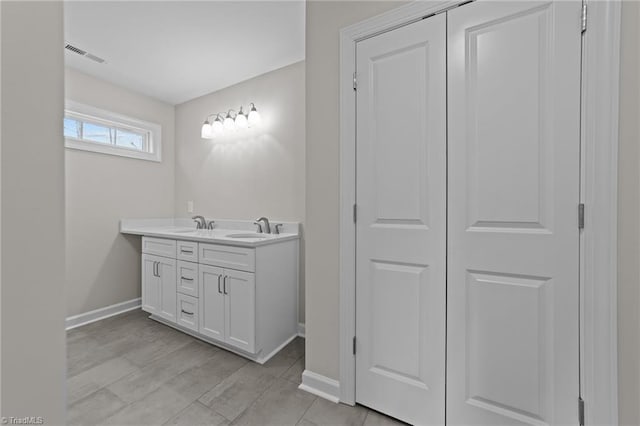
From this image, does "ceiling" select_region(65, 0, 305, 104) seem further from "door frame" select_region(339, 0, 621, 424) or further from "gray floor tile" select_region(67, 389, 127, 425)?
"gray floor tile" select_region(67, 389, 127, 425)

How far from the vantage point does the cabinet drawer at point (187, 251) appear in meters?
2.23

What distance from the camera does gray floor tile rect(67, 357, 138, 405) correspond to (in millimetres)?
1591

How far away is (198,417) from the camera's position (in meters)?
1.41

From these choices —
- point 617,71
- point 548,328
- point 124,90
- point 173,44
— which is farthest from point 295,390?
point 124,90

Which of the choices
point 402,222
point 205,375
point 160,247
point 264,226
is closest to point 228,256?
point 264,226

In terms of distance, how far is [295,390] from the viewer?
1620 mm

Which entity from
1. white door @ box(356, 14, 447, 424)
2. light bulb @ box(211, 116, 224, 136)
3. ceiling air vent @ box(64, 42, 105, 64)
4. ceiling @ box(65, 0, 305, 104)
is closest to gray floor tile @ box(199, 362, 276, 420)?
white door @ box(356, 14, 447, 424)

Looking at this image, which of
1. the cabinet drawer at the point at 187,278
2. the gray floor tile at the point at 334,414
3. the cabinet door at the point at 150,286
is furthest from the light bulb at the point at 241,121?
the gray floor tile at the point at 334,414

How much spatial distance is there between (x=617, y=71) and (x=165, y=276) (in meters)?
3.05

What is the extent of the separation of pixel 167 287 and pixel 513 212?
260cm

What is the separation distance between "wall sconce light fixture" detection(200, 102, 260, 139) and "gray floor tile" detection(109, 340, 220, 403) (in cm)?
199

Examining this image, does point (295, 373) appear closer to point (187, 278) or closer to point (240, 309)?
point (240, 309)

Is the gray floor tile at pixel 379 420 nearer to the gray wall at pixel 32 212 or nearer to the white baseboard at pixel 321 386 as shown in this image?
the white baseboard at pixel 321 386

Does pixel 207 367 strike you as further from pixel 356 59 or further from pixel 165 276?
pixel 356 59
